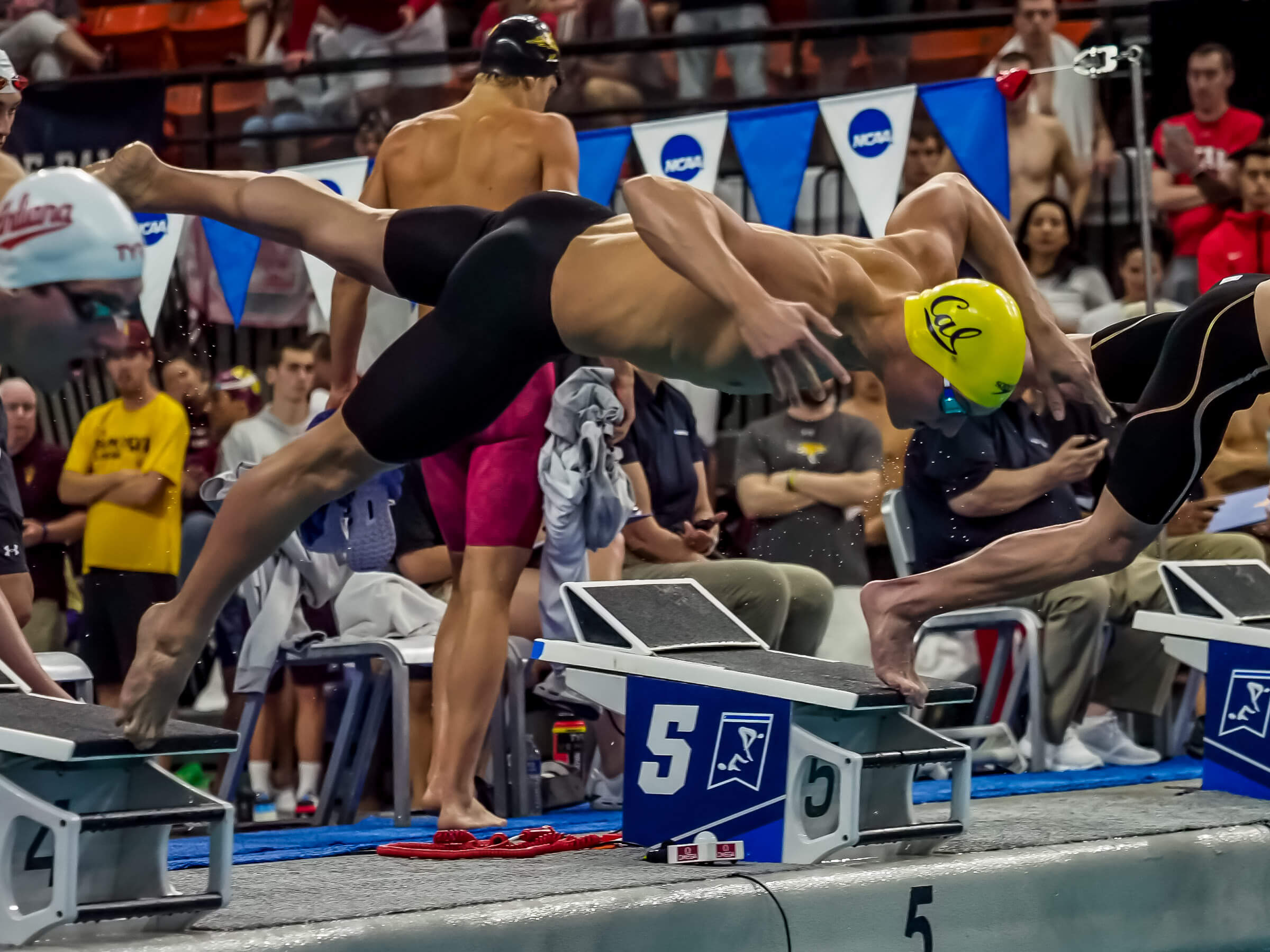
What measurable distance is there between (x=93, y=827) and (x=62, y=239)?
40.6 inches

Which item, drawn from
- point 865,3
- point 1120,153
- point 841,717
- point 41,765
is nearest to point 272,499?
point 41,765

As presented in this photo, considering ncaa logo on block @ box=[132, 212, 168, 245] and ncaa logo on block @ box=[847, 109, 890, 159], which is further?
ncaa logo on block @ box=[847, 109, 890, 159]

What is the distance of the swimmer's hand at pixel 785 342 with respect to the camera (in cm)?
285

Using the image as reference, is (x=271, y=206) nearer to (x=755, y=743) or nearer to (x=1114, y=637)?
(x=755, y=743)

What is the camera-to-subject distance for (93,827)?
2.77m

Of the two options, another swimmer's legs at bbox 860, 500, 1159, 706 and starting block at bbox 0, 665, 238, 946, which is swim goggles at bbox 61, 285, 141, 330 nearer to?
starting block at bbox 0, 665, 238, 946

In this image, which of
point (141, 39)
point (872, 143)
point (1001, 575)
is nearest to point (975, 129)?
point (872, 143)

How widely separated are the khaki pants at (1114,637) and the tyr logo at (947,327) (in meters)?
2.71

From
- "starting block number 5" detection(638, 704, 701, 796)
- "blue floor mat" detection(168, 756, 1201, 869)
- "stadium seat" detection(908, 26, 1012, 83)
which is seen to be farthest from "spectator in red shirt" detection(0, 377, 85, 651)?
"stadium seat" detection(908, 26, 1012, 83)

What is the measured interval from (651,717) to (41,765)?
145cm

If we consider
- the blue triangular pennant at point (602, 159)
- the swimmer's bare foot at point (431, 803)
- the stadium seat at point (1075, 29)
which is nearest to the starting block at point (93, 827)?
the swimmer's bare foot at point (431, 803)

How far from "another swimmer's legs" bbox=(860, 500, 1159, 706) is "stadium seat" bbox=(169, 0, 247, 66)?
770 cm

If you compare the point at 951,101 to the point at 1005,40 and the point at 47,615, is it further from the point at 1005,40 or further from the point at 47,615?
the point at 47,615

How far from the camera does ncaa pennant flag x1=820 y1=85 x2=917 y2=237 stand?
7.01 meters
